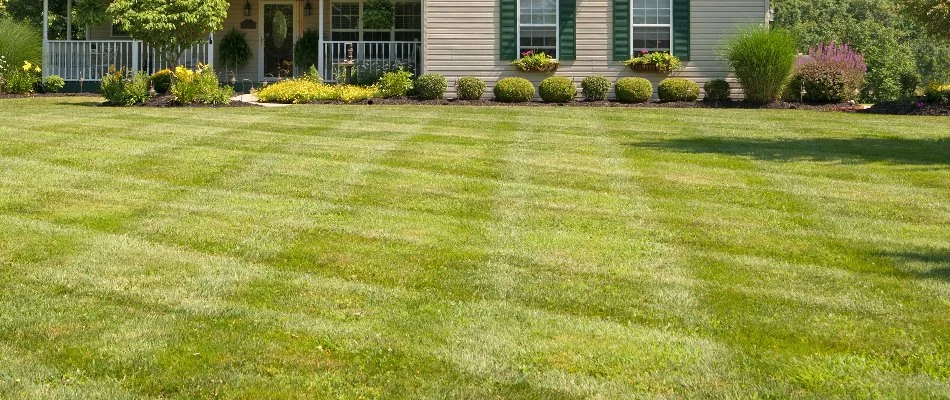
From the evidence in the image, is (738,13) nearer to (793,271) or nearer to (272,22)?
(272,22)

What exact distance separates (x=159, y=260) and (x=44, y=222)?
1.63 m

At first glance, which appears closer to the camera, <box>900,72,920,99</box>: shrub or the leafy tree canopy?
<box>900,72,920,99</box>: shrub

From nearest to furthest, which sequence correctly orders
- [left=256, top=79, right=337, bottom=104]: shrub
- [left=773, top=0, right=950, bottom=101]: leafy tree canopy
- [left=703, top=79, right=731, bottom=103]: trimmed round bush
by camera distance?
[left=256, top=79, right=337, bottom=104]: shrub → [left=703, top=79, right=731, bottom=103]: trimmed round bush → [left=773, top=0, right=950, bottom=101]: leafy tree canopy

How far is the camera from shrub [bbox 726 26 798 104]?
67.7 ft

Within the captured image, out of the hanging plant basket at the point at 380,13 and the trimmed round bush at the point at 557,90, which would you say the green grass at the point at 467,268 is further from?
the hanging plant basket at the point at 380,13

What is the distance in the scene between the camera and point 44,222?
8.57 metres

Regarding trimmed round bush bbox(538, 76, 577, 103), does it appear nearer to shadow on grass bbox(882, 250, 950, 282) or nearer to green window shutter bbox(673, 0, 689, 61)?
green window shutter bbox(673, 0, 689, 61)

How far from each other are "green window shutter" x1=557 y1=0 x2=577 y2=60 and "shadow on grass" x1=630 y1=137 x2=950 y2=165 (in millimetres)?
8876

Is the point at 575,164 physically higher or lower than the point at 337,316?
higher

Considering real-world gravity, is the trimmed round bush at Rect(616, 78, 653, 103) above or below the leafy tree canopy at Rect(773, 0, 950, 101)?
below

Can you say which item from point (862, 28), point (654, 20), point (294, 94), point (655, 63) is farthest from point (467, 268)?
point (862, 28)

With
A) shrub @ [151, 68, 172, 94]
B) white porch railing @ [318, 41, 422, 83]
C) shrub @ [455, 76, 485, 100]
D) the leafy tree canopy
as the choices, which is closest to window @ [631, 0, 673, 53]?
shrub @ [455, 76, 485, 100]

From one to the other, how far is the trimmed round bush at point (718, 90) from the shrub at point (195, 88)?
895 centimetres

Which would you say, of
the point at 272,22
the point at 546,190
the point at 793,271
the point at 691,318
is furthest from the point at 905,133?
the point at 272,22
